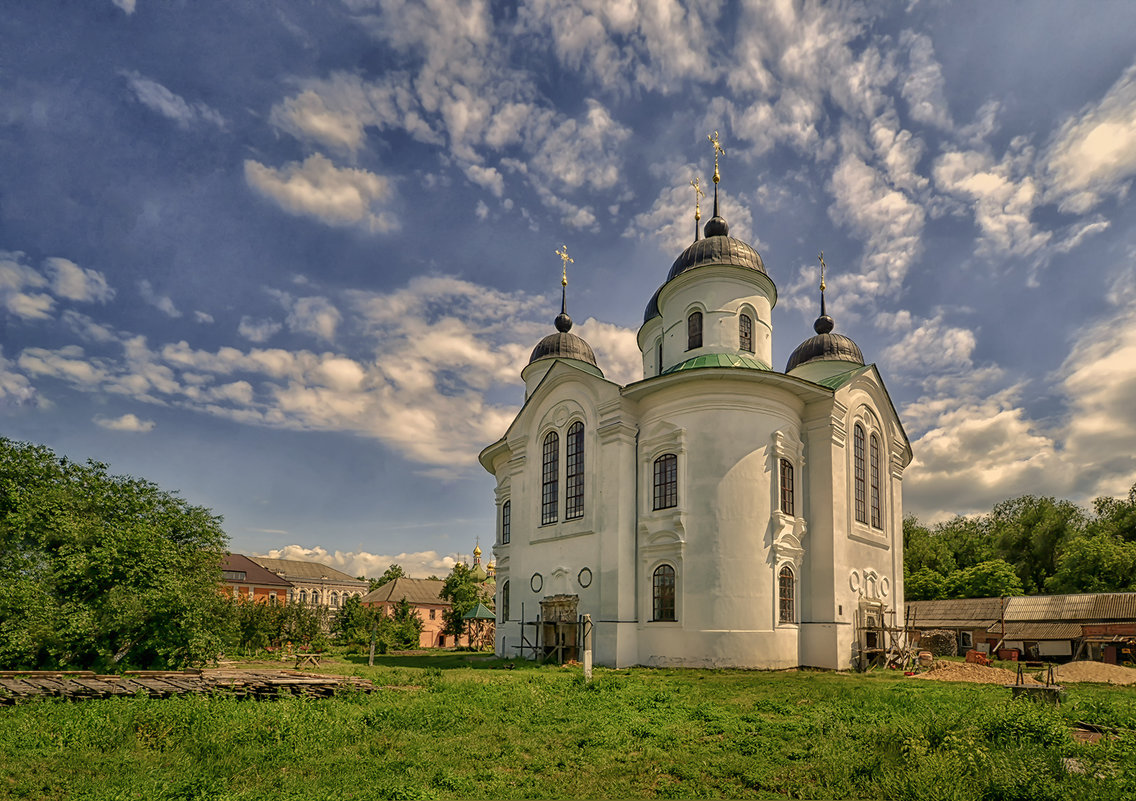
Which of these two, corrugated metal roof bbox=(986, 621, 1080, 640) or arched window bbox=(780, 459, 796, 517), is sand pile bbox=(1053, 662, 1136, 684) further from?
corrugated metal roof bbox=(986, 621, 1080, 640)

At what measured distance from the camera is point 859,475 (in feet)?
88.2

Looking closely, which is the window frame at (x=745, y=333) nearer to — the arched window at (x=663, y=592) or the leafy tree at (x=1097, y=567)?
the arched window at (x=663, y=592)

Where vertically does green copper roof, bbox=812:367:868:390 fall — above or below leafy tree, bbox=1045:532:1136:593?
above

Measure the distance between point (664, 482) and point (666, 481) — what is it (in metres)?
0.09

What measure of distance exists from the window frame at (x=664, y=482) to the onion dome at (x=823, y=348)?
1129cm

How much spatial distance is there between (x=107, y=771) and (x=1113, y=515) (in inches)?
2154

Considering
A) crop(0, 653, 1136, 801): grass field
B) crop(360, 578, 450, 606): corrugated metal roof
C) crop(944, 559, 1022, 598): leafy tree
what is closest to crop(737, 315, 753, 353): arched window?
crop(0, 653, 1136, 801): grass field

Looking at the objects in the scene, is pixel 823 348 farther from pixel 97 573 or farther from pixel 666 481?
pixel 97 573

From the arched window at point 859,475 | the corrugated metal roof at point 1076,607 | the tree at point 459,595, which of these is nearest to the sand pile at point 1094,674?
the arched window at point 859,475

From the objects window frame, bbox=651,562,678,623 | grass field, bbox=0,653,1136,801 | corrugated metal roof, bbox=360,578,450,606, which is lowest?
corrugated metal roof, bbox=360,578,450,606

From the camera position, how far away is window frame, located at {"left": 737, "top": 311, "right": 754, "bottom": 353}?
89.5 ft

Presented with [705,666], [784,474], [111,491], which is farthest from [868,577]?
[111,491]

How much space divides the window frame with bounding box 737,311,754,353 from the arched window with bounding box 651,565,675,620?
871cm

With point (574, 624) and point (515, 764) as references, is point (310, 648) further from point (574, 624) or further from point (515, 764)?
point (515, 764)
